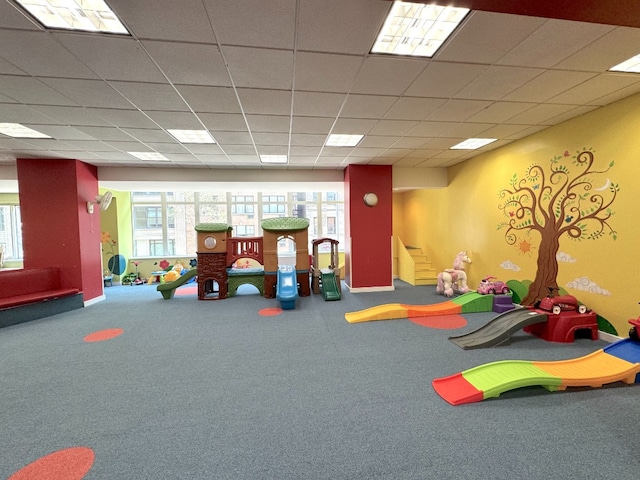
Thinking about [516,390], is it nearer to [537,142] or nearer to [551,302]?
[551,302]

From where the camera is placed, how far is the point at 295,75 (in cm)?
251

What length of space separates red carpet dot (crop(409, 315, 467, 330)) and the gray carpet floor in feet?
0.80

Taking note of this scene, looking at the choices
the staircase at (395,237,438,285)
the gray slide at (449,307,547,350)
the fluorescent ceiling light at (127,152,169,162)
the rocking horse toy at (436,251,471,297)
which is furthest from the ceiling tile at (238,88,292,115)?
the staircase at (395,237,438,285)

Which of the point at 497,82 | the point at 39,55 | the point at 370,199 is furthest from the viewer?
the point at 370,199

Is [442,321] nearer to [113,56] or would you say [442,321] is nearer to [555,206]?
[555,206]

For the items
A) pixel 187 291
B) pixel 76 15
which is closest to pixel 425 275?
pixel 187 291

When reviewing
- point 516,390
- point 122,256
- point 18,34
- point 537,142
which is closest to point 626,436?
point 516,390

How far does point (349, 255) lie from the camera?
246 inches

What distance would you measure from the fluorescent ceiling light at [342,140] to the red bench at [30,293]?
5646 millimetres

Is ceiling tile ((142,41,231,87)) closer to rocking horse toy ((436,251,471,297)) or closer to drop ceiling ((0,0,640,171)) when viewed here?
drop ceiling ((0,0,640,171))

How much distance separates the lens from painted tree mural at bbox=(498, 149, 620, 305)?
3477 mm

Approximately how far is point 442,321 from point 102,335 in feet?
16.9

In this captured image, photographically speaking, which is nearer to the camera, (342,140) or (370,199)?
(342,140)

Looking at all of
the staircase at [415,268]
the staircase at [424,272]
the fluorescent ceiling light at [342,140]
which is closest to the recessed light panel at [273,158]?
the fluorescent ceiling light at [342,140]
